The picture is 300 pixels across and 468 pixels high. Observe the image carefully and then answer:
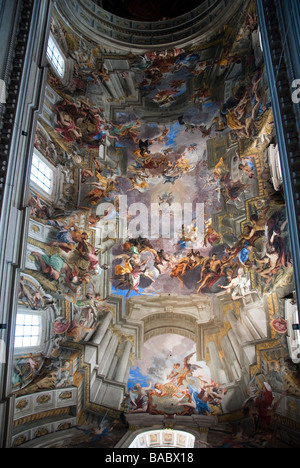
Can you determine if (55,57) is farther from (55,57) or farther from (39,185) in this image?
(39,185)

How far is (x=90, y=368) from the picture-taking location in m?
14.0

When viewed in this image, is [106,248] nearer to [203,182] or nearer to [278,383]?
[203,182]

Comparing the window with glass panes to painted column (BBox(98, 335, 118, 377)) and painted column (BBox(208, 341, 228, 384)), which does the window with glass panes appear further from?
painted column (BBox(208, 341, 228, 384))

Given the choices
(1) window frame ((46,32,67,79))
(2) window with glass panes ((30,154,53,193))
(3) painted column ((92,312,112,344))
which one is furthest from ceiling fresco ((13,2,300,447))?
(2) window with glass panes ((30,154,53,193))

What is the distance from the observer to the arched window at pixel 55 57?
46.3 ft

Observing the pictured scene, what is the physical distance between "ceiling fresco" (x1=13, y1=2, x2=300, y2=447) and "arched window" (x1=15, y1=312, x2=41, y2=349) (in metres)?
0.32

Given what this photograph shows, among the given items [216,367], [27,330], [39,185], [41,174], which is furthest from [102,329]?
[41,174]

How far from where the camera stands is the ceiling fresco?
1316 centimetres

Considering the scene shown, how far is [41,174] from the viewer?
13.8m

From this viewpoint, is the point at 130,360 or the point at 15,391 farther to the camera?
the point at 130,360

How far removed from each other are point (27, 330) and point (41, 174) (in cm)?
524

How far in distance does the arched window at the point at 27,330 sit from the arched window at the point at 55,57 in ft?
28.7
